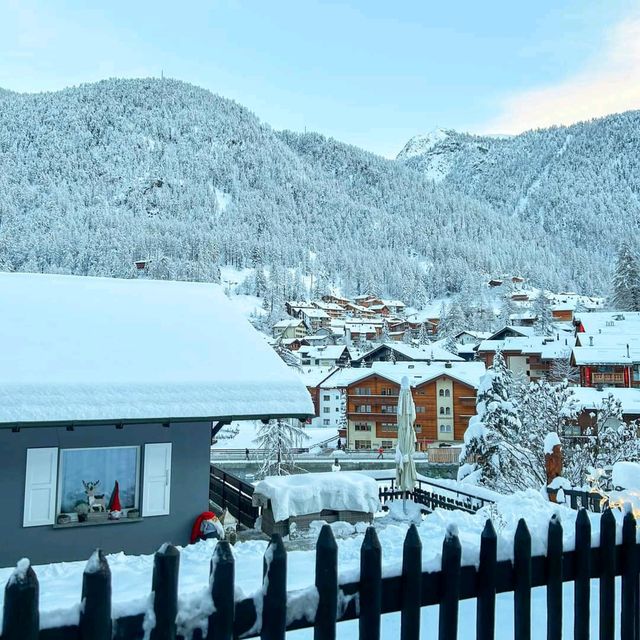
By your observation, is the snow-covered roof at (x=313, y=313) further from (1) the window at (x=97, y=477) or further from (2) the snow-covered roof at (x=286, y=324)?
(1) the window at (x=97, y=477)

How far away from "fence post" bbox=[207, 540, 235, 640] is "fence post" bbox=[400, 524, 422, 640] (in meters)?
0.65

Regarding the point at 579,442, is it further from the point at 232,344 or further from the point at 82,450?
the point at 82,450

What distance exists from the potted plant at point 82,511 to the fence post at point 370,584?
312 inches

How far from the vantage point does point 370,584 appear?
1.93m

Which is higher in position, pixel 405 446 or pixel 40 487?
pixel 40 487

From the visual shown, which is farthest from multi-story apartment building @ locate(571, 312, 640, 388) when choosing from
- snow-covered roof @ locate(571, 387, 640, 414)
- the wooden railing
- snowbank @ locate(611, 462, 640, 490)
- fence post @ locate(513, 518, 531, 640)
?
fence post @ locate(513, 518, 531, 640)

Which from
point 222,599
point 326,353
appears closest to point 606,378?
point 326,353

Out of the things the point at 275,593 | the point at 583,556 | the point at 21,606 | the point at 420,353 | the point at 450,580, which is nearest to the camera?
the point at 21,606

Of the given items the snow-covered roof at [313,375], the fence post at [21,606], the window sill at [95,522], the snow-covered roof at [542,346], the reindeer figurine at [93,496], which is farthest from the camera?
the snow-covered roof at [313,375]

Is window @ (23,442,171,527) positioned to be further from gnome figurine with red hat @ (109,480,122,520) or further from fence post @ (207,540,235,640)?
fence post @ (207,540,235,640)

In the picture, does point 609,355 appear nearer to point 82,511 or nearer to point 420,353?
point 420,353

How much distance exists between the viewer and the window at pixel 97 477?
8.59m

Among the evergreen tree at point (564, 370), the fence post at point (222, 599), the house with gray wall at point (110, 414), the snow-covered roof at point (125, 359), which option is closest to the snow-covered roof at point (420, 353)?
the evergreen tree at point (564, 370)

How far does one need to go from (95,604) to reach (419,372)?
5227 cm
